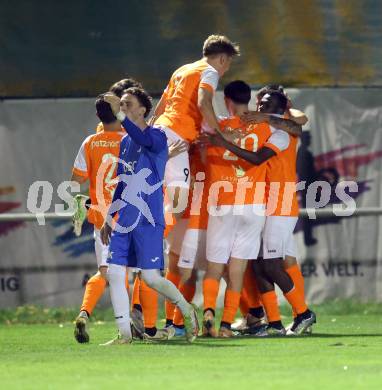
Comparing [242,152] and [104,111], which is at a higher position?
[104,111]

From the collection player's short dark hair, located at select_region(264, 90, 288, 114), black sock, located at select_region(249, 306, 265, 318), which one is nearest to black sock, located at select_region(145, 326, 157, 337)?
black sock, located at select_region(249, 306, 265, 318)

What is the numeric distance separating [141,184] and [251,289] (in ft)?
7.78

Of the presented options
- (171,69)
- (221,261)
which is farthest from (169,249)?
(171,69)

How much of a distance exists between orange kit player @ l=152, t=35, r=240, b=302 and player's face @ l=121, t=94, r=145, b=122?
1.08 metres

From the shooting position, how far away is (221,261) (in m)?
11.6

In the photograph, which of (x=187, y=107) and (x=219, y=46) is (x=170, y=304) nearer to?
(x=187, y=107)

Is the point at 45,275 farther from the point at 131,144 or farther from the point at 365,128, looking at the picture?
the point at 131,144

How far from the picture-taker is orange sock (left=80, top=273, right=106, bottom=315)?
36.1 feet

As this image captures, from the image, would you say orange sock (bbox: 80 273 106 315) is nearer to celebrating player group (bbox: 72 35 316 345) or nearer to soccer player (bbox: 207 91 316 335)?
celebrating player group (bbox: 72 35 316 345)

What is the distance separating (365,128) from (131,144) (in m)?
5.43

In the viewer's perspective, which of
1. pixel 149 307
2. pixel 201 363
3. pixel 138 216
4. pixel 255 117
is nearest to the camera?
pixel 201 363

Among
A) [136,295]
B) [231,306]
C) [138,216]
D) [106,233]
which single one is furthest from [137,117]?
[231,306]

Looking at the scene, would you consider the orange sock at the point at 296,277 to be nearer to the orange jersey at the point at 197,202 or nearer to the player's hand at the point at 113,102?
the orange jersey at the point at 197,202

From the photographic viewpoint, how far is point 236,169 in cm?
1165
